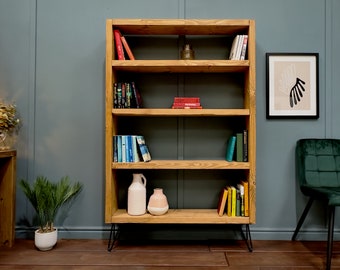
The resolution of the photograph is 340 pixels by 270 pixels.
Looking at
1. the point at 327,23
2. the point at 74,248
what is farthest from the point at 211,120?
the point at 74,248

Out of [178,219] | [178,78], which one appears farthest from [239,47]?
[178,219]

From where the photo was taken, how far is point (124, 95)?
6.67 feet

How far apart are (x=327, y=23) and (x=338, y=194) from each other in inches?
57.6

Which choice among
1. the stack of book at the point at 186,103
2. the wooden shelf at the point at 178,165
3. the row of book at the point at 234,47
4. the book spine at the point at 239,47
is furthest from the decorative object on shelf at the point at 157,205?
the book spine at the point at 239,47

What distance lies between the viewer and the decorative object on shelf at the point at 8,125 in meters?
2.05

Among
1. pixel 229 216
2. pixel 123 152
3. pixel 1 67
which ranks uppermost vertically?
pixel 1 67

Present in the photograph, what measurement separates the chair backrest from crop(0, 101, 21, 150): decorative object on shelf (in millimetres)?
2249

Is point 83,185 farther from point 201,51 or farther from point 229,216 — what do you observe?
point 201,51

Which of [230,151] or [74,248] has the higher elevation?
[230,151]

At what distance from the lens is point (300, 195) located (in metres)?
2.27

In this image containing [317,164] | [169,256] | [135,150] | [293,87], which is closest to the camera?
[169,256]

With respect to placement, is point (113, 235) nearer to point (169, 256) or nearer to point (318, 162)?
point (169, 256)

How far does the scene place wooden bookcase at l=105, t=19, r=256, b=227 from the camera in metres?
1.97

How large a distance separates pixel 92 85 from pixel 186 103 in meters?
0.82
